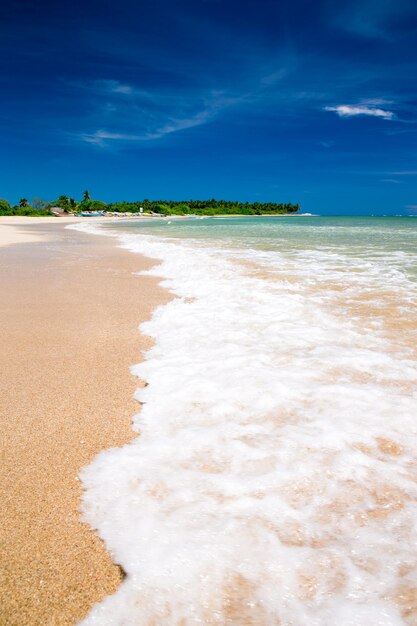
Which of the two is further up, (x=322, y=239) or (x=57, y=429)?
(x=322, y=239)

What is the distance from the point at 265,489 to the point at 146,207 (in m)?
119

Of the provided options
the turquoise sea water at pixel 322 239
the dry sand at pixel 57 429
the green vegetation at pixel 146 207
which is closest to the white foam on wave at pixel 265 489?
the dry sand at pixel 57 429

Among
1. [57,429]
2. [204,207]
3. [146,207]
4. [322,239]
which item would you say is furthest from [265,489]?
[204,207]

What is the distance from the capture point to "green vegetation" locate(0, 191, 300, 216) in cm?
8338

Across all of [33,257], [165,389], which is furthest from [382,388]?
[33,257]

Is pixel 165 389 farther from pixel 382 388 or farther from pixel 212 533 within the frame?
pixel 382 388

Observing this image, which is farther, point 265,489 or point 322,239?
point 322,239

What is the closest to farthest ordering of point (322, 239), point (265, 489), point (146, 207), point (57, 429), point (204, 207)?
point (265, 489), point (57, 429), point (322, 239), point (146, 207), point (204, 207)

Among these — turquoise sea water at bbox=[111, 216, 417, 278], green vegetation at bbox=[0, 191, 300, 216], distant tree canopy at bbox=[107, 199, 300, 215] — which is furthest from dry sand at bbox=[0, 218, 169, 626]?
distant tree canopy at bbox=[107, 199, 300, 215]

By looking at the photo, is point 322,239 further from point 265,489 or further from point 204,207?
point 204,207

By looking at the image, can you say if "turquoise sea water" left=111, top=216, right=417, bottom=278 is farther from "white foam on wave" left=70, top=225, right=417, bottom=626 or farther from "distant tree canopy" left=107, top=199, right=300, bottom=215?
"distant tree canopy" left=107, top=199, right=300, bottom=215

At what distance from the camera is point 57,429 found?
2652 mm

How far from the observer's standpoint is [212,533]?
184 centimetres

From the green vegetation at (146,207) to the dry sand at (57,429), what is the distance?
81.7m
